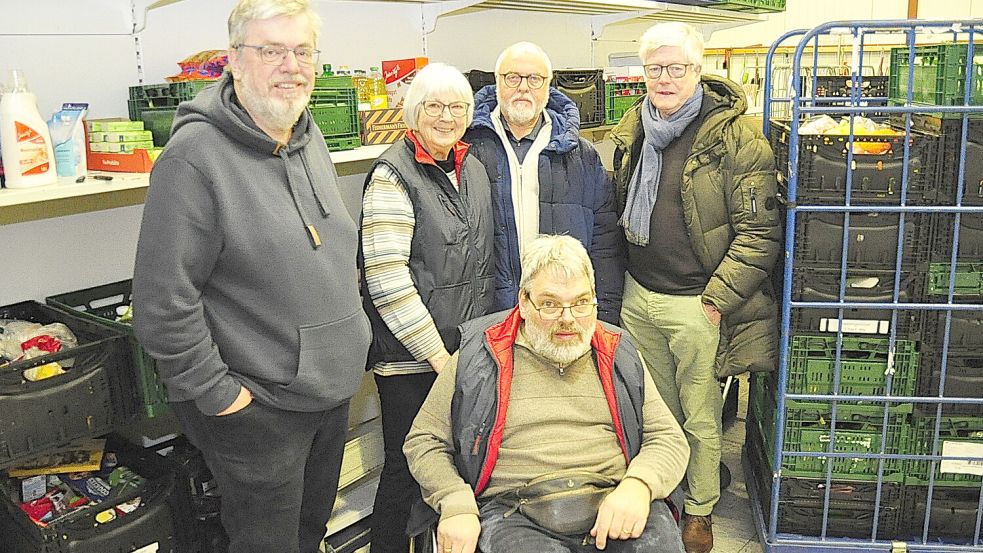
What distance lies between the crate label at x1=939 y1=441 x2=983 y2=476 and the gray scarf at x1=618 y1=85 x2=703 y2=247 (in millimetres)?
1105

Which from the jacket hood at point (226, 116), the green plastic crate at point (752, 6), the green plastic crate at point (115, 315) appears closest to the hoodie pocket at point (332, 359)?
the jacket hood at point (226, 116)

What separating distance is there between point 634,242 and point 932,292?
872 millimetres

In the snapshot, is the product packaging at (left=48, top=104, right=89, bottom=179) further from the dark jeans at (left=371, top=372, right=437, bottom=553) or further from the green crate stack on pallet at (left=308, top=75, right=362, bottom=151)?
the dark jeans at (left=371, top=372, right=437, bottom=553)

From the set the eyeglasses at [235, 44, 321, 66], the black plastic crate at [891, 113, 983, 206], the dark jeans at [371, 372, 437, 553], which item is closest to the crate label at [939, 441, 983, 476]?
the black plastic crate at [891, 113, 983, 206]

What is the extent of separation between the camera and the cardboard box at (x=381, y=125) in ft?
8.61

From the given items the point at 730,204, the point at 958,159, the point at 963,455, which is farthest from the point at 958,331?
the point at 730,204

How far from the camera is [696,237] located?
2.52 meters

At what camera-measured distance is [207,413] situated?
171 centimetres

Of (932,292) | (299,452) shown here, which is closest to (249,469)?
(299,452)

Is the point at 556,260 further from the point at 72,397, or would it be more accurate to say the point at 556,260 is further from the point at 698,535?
the point at 698,535

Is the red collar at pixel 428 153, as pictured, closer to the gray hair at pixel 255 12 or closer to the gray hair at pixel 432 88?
the gray hair at pixel 432 88

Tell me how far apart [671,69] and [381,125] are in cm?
91

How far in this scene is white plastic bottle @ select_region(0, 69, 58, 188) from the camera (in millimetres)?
1857

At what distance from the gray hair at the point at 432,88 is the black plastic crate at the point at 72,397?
924 millimetres
